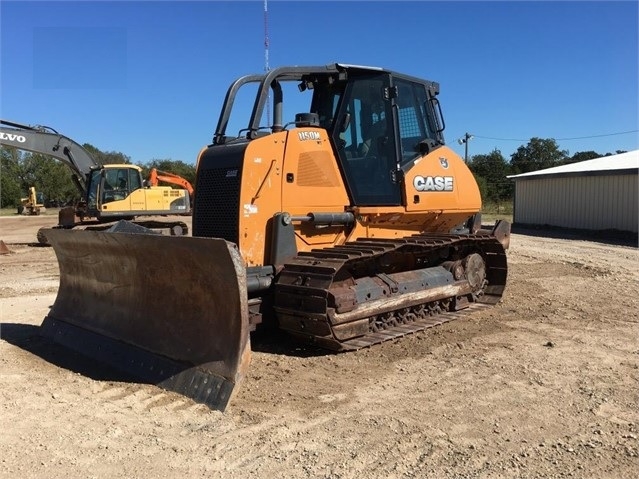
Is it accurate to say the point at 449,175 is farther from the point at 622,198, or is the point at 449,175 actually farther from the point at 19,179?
the point at 19,179

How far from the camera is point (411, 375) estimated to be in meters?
4.95

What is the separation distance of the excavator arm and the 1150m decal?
45.2 ft

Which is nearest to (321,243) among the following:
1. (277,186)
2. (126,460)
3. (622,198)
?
(277,186)

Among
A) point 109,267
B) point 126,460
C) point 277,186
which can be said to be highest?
point 277,186

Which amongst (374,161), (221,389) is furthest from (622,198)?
(221,389)

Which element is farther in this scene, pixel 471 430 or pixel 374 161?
pixel 374 161

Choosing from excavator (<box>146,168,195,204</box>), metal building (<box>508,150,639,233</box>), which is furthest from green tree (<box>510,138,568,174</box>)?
excavator (<box>146,168,195,204</box>)

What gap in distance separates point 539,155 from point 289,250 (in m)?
65.0

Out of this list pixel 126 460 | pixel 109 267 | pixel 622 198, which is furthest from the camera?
pixel 622 198

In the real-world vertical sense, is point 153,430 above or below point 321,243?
below

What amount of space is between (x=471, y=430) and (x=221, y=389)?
1.78m

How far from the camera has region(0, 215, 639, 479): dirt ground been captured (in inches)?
131

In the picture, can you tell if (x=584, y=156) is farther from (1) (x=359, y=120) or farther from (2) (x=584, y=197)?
(1) (x=359, y=120)

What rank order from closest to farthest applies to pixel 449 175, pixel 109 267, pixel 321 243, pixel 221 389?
pixel 221 389, pixel 109 267, pixel 321 243, pixel 449 175
